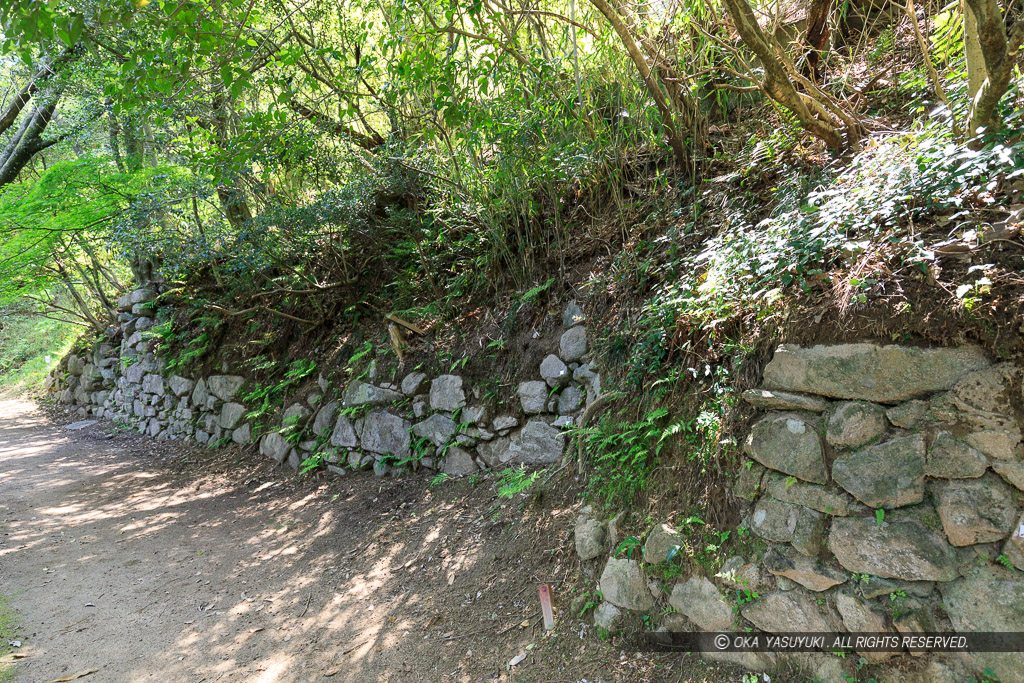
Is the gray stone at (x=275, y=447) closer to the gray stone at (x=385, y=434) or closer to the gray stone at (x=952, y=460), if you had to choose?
the gray stone at (x=385, y=434)

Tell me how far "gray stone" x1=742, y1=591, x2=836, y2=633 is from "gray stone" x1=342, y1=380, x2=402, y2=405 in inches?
161

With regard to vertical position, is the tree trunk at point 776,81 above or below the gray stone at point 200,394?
above

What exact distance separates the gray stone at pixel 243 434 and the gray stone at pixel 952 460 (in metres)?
7.55

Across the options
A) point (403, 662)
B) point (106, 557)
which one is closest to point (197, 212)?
point (106, 557)

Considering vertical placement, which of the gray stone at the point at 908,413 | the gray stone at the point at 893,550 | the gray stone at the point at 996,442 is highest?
the gray stone at the point at 908,413

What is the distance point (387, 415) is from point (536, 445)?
1.97 m

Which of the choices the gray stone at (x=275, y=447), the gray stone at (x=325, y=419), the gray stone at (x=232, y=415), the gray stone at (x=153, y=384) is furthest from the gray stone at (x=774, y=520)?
the gray stone at (x=153, y=384)

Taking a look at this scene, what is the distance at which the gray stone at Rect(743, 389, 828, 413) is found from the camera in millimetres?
2918

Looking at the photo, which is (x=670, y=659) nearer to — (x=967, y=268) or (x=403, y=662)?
(x=403, y=662)

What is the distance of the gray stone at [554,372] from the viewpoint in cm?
476

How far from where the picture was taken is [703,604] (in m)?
2.93

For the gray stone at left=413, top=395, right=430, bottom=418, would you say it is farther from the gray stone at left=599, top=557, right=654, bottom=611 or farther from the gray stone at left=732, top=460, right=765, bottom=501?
the gray stone at left=732, top=460, right=765, bottom=501

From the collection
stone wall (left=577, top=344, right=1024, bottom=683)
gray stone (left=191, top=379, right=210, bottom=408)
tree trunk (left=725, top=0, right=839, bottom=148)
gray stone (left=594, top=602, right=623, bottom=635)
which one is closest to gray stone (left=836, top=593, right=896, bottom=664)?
stone wall (left=577, top=344, right=1024, bottom=683)

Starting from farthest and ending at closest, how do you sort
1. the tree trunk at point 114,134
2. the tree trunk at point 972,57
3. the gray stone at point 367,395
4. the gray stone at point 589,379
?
the tree trunk at point 114,134, the gray stone at point 367,395, the gray stone at point 589,379, the tree trunk at point 972,57
